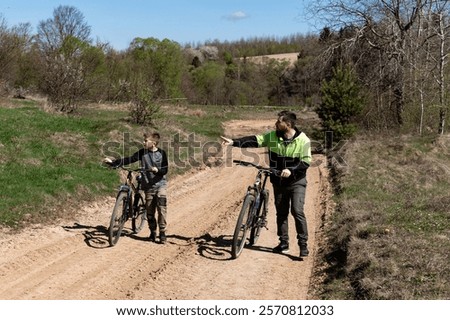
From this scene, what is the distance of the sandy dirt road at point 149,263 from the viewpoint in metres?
6.80

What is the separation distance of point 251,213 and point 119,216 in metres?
2.22

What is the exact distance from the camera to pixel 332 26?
82.5 ft

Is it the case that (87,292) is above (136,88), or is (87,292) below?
below

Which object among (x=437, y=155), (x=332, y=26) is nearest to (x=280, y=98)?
(x=332, y=26)

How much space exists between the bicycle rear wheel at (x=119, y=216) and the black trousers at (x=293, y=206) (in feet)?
8.38

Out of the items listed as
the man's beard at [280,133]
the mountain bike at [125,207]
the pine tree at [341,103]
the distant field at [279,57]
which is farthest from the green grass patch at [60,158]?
the distant field at [279,57]

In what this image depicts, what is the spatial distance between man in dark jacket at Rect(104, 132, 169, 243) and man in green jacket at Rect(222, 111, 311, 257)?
1359 mm

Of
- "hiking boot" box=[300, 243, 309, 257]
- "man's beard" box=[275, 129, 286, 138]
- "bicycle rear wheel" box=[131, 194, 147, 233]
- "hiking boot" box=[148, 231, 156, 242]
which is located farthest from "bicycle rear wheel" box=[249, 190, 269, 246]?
"bicycle rear wheel" box=[131, 194, 147, 233]

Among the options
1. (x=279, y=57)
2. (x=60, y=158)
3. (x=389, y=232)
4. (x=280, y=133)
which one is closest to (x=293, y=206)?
(x=280, y=133)

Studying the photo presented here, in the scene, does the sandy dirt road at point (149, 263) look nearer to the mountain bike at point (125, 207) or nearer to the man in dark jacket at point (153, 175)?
the mountain bike at point (125, 207)

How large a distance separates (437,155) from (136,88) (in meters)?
12.0

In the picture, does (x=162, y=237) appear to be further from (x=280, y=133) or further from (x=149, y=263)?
(x=280, y=133)

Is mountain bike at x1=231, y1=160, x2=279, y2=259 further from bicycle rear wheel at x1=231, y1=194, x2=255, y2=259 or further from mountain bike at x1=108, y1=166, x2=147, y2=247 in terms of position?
mountain bike at x1=108, y1=166, x2=147, y2=247
